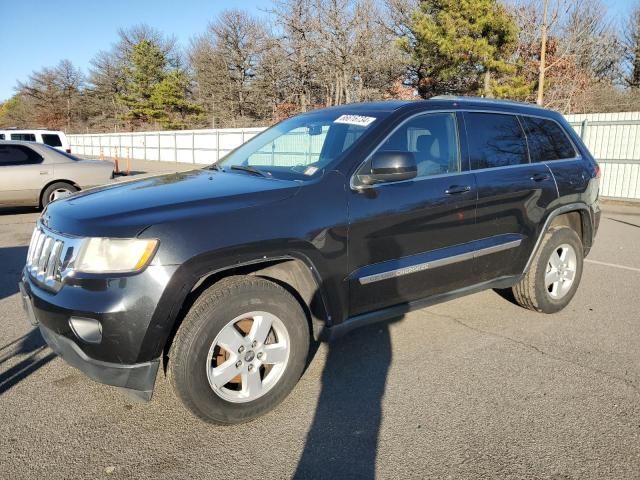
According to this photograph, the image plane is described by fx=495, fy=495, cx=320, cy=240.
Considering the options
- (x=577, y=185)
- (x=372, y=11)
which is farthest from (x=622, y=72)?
(x=577, y=185)

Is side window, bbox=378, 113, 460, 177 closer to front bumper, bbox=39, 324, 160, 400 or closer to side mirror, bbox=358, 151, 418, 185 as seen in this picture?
side mirror, bbox=358, 151, 418, 185

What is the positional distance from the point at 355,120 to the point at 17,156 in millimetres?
9042

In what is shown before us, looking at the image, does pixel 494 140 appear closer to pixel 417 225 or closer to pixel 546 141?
pixel 546 141

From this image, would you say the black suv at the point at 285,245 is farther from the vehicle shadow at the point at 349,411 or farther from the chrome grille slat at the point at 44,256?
the vehicle shadow at the point at 349,411

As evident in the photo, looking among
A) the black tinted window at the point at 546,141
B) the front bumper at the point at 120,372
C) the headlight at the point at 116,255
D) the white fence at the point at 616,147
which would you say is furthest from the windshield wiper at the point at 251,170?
the white fence at the point at 616,147

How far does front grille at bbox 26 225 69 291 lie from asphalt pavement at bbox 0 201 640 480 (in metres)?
0.85

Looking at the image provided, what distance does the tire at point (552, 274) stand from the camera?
438 cm

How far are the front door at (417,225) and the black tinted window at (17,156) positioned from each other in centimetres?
923

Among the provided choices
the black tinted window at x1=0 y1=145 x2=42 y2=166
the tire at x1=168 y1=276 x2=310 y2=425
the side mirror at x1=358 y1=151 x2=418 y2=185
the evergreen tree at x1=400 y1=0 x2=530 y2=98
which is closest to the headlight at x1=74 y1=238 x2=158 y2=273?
the tire at x1=168 y1=276 x2=310 y2=425

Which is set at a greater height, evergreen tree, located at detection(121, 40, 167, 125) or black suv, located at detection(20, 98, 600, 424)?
evergreen tree, located at detection(121, 40, 167, 125)

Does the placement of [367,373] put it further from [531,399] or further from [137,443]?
[137,443]

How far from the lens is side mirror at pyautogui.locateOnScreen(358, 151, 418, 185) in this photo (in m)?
3.09

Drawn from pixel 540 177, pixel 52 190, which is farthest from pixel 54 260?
pixel 52 190

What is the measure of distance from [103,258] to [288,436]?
1.37m
